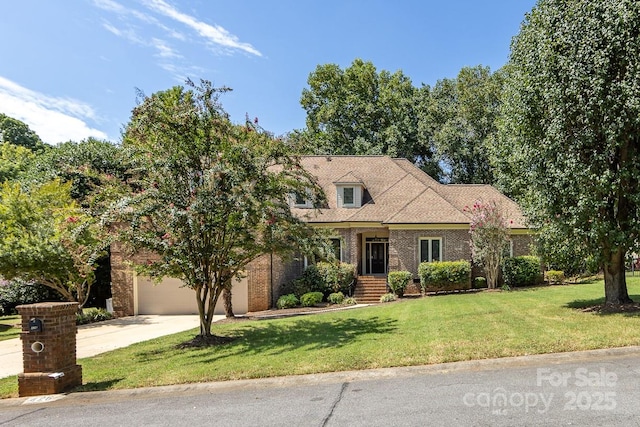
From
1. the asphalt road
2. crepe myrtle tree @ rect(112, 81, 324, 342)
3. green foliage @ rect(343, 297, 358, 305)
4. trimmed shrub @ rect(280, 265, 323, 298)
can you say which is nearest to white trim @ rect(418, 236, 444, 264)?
green foliage @ rect(343, 297, 358, 305)

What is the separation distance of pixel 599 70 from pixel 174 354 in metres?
11.9

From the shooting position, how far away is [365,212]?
2200 centimetres

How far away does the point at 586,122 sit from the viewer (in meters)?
9.86

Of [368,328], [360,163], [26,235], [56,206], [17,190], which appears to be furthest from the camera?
[360,163]

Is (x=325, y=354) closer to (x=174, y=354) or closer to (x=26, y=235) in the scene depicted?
(x=174, y=354)

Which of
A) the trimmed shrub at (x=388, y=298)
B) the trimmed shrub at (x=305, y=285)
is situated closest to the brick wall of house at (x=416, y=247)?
the trimmed shrub at (x=388, y=298)

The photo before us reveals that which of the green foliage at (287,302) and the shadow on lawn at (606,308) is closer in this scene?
the shadow on lawn at (606,308)

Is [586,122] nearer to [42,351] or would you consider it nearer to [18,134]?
[42,351]

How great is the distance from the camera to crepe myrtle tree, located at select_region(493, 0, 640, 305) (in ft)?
30.3

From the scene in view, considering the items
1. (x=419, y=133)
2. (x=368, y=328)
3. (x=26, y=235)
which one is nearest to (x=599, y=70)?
(x=368, y=328)

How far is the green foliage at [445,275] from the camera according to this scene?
60.5 feet

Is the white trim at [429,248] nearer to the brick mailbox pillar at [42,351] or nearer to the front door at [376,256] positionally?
the front door at [376,256]

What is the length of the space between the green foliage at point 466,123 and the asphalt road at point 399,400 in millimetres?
29104

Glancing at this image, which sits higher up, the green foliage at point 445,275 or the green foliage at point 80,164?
the green foliage at point 80,164
